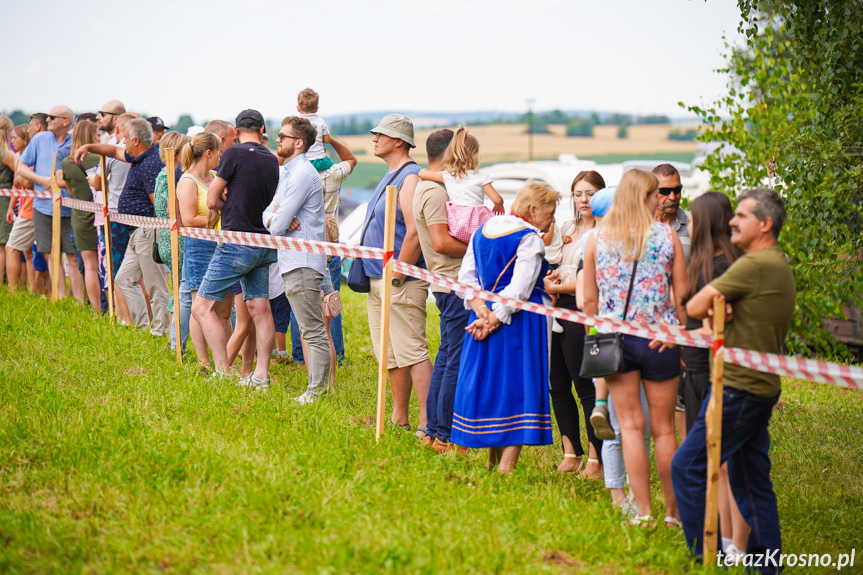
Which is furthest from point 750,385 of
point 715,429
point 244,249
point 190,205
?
point 190,205

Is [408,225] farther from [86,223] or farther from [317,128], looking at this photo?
[86,223]

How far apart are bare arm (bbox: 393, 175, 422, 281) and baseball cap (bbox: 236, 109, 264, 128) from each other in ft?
5.66

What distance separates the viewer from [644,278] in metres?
4.39

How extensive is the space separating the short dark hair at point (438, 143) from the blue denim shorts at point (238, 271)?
1.84 m

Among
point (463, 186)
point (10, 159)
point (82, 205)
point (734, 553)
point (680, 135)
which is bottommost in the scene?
point (734, 553)

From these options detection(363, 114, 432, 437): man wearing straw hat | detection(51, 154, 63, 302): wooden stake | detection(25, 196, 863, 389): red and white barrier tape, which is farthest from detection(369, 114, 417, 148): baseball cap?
detection(51, 154, 63, 302): wooden stake

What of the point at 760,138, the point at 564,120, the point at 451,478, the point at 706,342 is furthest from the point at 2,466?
the point at 564,120

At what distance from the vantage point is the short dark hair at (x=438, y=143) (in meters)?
5.85

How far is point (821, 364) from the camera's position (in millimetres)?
3801

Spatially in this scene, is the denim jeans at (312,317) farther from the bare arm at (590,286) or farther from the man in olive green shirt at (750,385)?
the man in olive green shirt at (750,385)

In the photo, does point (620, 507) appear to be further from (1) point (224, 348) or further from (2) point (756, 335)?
(1) point (224, 348)

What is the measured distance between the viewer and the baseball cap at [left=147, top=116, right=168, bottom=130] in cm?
934

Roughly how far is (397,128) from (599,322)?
8.10ft

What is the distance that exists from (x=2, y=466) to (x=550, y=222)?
3.61 m
